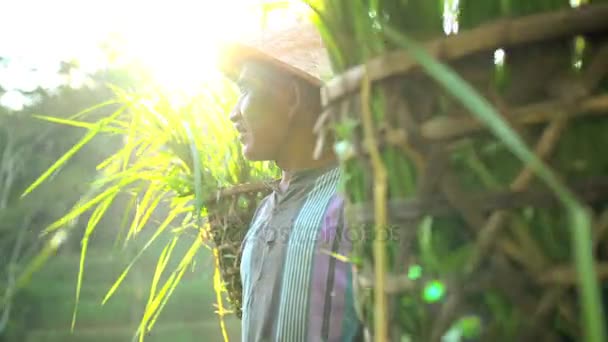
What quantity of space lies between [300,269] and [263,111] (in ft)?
0.48

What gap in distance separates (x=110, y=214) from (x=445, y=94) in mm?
1471

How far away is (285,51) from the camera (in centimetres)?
68

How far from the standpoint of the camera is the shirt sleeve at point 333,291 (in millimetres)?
481

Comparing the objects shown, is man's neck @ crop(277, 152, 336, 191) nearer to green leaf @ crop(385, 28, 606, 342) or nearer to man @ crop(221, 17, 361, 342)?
man @ crop(221, 17, 361, 342)

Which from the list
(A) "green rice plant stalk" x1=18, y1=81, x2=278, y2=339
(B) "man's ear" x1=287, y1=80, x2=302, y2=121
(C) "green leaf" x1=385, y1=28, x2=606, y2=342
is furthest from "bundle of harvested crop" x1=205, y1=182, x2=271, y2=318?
(C) "green leaf" x1=385, y1=28, x2=606, y2=342

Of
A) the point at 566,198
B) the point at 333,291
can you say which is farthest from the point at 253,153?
the point at 566,198

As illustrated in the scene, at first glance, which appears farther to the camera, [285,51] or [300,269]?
[285,51]

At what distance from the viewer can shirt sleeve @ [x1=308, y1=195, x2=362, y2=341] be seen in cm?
48

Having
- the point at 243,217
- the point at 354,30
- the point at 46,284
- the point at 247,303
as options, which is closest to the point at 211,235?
the point at 243,217

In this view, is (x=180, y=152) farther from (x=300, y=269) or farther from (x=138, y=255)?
(x=300, y=269)

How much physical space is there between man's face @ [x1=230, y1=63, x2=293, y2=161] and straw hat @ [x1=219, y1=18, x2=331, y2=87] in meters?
0.01

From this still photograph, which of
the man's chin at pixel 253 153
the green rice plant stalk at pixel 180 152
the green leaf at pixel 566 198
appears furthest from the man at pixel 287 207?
the green leaf at pixel 566 198

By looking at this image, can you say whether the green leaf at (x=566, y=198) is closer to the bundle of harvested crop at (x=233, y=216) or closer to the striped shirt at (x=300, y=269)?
the striped shirt at (x=300, y=269)

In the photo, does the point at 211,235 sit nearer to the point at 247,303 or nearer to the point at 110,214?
the point at 247,303
